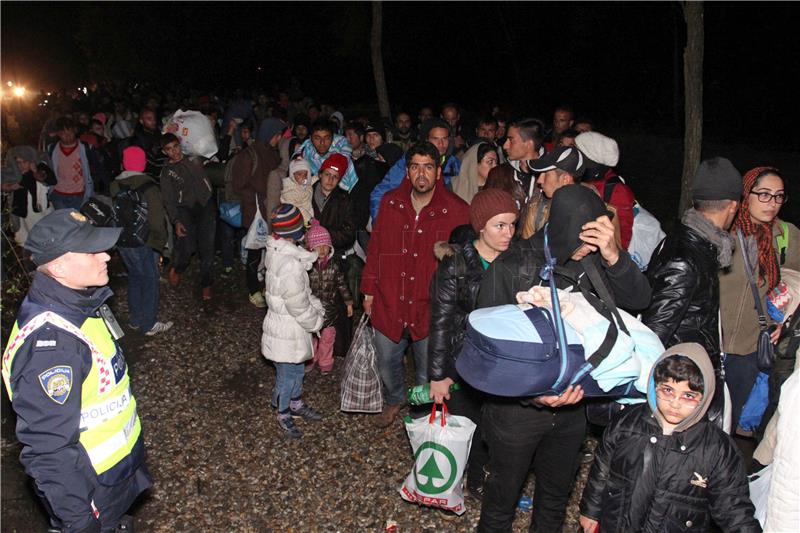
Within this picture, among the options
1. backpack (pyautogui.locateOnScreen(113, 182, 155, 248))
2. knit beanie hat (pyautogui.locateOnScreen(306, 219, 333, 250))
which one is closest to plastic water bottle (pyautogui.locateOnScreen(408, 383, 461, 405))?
knit beanie hat (pyautogui.locateOnScreen(306, 219, 333, 250))

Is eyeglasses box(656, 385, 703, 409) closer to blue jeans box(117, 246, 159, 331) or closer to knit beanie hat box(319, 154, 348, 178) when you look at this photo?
knit beanie hat box(319, 154, 348, 178)

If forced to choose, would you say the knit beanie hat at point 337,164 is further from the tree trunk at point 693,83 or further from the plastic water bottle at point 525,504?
the tree trunk at point 693,83

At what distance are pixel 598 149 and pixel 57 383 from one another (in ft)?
12.6

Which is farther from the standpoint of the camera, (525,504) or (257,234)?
(257,234)

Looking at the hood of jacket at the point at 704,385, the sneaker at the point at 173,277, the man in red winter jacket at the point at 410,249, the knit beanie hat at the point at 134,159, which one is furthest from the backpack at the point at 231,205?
the hood of jacket at the point at 704,385

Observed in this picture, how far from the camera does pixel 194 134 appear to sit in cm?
813

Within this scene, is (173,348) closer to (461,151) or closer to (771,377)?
(461,151)

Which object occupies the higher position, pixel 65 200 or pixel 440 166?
pixel 440 166

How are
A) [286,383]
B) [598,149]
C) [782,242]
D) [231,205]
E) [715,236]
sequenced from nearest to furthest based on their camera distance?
[715,236]
[782,242]
[598,149]
[286,383]
[231,205]

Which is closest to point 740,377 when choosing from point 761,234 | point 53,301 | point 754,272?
point 754,272

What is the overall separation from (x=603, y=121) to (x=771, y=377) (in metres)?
25.8

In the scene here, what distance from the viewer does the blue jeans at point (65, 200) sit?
30.2ft

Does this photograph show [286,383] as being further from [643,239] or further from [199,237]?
[199,237]

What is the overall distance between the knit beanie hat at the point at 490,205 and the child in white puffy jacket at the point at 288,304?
1760mm
